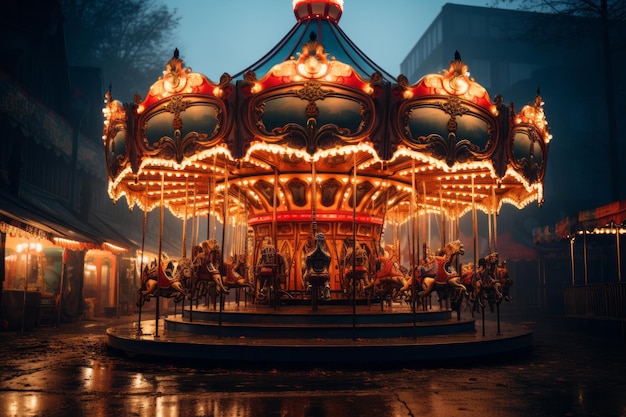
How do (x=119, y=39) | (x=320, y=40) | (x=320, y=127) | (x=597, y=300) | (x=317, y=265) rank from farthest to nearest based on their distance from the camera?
(x=119, y=39) < (x=597, y=300) < (x=320, y=40) < (x=317, y=265) < (x=320, y=127)

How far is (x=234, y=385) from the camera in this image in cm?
849

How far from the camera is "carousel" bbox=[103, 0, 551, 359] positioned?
40.6 feet

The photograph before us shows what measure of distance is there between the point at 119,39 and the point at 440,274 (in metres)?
36.7

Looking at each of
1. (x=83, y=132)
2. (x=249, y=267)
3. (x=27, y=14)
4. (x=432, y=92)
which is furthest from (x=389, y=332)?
(x=83, y=132)

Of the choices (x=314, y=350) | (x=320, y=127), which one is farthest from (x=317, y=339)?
(x=320, y=127)

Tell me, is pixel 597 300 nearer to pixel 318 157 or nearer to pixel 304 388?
pixel 318 157

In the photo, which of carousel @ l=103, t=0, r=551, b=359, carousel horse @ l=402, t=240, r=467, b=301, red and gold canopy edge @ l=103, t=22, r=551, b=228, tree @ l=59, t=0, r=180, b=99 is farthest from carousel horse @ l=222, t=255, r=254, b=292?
tree @ l=59, t=0, r=180, b=99

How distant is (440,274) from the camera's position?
13094 millimetres

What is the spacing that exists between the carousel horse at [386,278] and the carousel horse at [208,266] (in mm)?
3572

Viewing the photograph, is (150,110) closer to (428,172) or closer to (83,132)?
(428,172)

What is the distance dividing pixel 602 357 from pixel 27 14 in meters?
23.9

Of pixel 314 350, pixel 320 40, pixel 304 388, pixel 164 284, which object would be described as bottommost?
pixel 304 388

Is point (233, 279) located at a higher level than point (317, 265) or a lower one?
lower

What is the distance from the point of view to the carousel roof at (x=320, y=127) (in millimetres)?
12414
